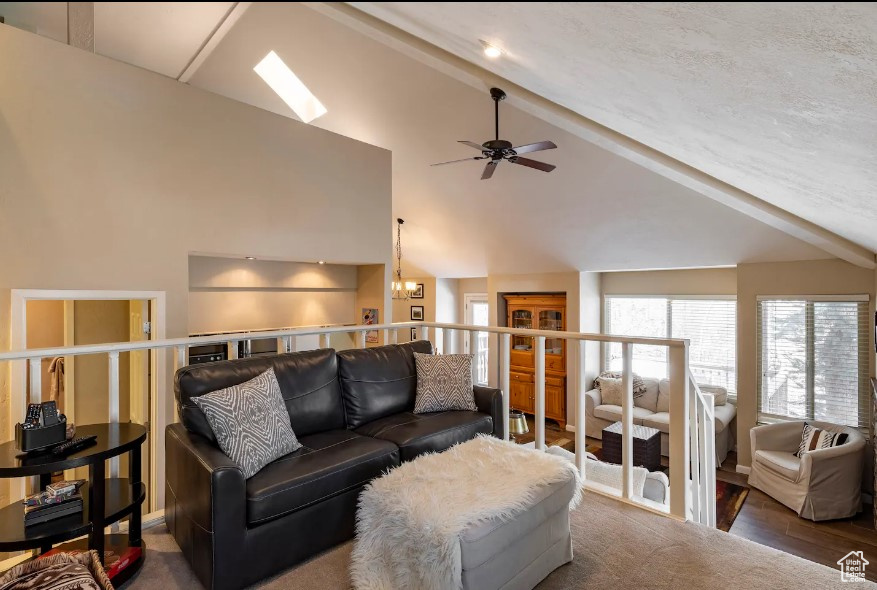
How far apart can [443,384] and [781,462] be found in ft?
14.4

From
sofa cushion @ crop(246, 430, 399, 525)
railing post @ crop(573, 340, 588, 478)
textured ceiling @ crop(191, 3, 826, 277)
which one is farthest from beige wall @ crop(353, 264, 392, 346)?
sofa cushion @ crop(246, 430, 399, 525)

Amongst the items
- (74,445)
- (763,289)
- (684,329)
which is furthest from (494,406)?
(684,329)

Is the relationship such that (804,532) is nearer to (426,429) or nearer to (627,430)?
(627,430)

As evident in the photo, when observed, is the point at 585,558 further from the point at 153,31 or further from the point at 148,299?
the point at 148,299

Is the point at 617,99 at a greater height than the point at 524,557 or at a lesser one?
greater

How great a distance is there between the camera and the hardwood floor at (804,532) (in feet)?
13.4

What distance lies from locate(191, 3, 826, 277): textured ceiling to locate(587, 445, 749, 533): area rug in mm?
2708

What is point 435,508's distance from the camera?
5.38ft

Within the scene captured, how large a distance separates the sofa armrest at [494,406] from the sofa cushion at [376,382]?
0.45 meters

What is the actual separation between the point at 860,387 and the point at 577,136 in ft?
13.6

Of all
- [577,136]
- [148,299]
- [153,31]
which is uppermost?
[577,136]

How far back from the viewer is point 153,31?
533mm

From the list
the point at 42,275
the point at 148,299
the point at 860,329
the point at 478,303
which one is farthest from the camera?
the point at 478,303

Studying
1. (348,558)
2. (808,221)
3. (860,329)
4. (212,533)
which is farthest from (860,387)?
(212,533)
